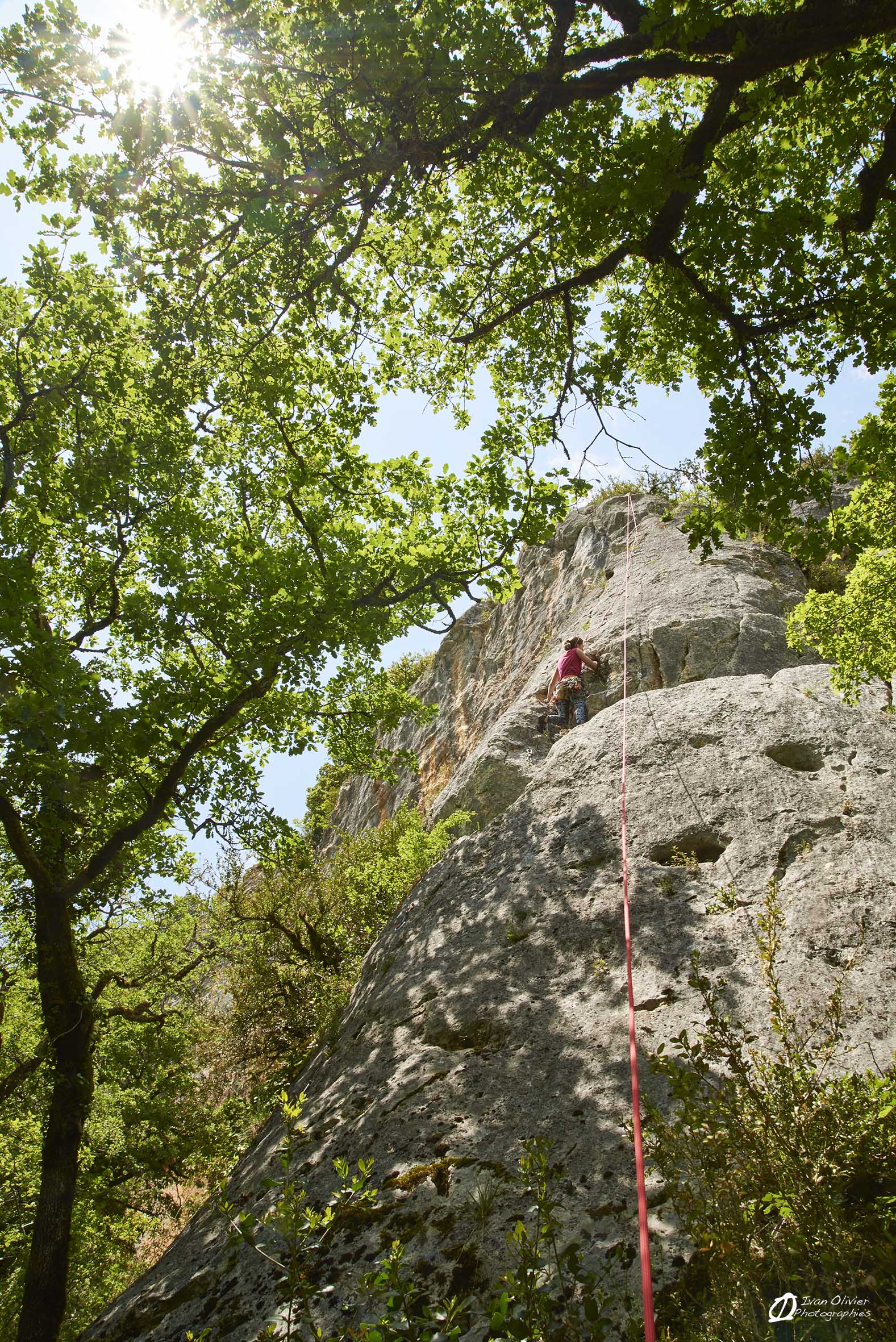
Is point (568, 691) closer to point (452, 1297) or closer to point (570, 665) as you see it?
point (570, 665)

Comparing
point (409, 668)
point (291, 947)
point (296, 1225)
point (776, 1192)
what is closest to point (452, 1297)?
point (296, 1225)

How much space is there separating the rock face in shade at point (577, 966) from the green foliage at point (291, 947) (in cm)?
414

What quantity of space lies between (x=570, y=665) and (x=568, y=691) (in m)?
0.47

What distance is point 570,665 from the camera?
38.0 ft

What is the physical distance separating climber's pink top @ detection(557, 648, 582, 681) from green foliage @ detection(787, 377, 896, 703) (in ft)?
10.5

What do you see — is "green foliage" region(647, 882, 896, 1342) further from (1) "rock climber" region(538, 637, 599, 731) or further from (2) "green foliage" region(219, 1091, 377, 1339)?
(1) "rock climber" region(538, 637, 599, 731)

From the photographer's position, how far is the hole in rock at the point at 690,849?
6.11 m

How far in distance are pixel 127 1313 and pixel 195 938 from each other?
9583 millimetres

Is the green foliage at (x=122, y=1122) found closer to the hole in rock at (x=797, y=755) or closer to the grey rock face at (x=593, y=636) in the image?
the grey rock face at (x=593, y=636)

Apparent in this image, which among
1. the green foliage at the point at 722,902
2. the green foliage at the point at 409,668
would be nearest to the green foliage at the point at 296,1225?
the green foliage at the point at 722,902

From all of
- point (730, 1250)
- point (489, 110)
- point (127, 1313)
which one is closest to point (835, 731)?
point (730, 1250)

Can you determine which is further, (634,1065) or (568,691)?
(568,691)

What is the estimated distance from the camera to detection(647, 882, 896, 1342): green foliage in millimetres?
2463

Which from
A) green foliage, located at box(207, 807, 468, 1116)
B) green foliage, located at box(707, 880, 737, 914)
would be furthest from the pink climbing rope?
green foliage, located at box(207, 807, 468, 1116)
